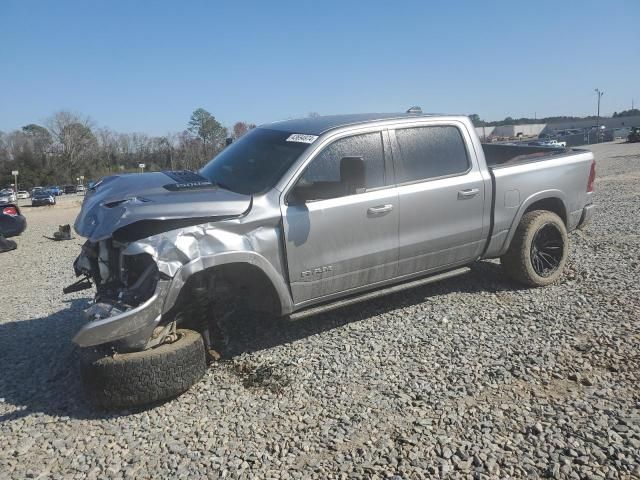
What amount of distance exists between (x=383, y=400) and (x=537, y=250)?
3153mm

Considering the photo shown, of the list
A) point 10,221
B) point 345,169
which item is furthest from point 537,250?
point 10,221

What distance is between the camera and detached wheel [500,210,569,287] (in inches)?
218

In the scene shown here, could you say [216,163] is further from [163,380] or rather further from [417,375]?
[417,375]

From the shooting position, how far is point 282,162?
14.3 feet

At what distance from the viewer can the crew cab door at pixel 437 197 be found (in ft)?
15.5

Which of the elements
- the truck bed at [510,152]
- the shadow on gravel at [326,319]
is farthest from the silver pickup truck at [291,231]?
the truck bed at [510,152]

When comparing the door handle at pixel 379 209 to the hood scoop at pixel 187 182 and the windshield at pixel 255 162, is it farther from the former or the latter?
the hood scoop at pixel 187 182

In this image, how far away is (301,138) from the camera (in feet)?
14.8

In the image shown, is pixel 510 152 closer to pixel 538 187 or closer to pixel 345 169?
pixel 538 187

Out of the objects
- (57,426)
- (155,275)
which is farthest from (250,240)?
(57,426)

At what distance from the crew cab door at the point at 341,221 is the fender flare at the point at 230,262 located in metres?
0.10

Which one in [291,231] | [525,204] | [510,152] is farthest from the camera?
[510,152]

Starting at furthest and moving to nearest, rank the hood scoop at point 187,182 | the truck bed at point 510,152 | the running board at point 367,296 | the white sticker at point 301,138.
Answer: the truck bed at point 510,152
the white sticker at point 301,138
the running board at point 367,296
the hood scoop at point 187,182

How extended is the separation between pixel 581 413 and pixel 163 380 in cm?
275
